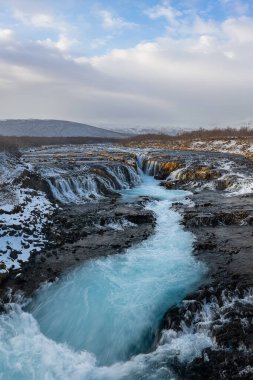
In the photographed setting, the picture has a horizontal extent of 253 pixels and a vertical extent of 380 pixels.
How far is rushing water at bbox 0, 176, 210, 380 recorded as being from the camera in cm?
898

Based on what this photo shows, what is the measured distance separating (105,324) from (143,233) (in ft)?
25.6

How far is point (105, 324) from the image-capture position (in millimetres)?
10688

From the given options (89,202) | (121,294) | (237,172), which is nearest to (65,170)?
(89,202)

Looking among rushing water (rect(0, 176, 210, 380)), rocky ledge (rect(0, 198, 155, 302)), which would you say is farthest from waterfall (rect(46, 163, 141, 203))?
rushing water (rect(0, 176, 210, 380))

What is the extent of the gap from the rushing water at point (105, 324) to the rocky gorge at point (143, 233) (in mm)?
395

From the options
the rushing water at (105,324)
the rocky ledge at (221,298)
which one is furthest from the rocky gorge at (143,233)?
the rushing water at (105,324)

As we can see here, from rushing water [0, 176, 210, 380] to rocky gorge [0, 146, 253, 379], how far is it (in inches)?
15.5

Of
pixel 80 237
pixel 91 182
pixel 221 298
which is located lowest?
pixel 221 298

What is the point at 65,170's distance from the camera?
3250cm

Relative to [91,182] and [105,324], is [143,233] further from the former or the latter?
[91,182]

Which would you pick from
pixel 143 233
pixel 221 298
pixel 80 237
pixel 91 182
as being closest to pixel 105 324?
pixel 221 298

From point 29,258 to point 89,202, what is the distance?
1089 centimetres

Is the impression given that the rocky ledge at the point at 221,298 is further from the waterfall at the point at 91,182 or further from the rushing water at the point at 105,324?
the waterfall at the point at 91,182

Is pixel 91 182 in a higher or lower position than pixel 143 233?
higher
